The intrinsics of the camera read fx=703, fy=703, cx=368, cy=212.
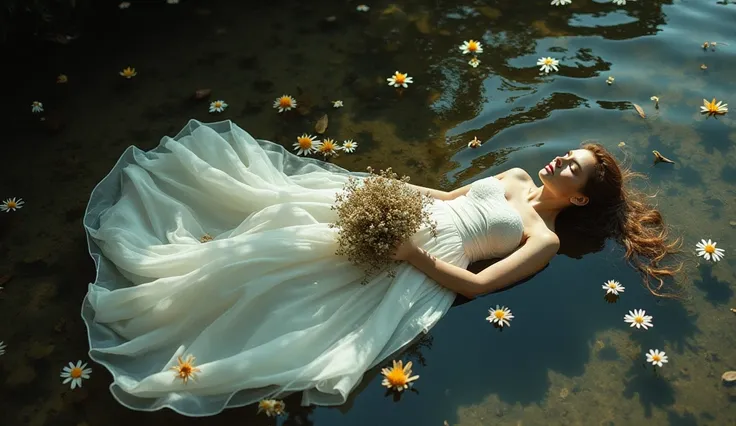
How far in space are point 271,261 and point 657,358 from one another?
7.44 feet

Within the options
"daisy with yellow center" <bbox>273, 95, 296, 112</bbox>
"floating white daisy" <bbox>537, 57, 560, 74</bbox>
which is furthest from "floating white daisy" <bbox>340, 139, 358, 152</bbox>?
"floating white daisy" <bbox>537, 57, 560, 74</bbox>

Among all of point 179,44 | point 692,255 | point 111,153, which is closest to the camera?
point 692,255

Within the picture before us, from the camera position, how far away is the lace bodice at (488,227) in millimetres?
4332

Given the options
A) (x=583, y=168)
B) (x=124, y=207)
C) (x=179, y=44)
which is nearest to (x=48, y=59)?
(x=179, y=44)

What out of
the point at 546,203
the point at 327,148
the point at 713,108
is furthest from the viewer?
the point at 713,108

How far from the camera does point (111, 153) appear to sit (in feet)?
17.3

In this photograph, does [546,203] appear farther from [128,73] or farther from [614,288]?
[128,73]

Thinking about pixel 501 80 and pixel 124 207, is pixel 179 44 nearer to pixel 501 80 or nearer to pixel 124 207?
pixel 124 207

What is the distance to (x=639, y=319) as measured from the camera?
4230mm

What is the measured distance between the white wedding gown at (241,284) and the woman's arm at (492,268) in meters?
0.08

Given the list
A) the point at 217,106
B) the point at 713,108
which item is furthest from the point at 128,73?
the point at 713,108

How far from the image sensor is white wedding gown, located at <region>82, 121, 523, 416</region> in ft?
11.7

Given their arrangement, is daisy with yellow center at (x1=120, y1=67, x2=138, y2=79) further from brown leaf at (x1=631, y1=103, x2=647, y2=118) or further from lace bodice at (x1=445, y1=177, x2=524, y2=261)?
brown leaf at (x1=631, y1=103, x2=647, y2=118)

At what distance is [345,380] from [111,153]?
9.20ft
